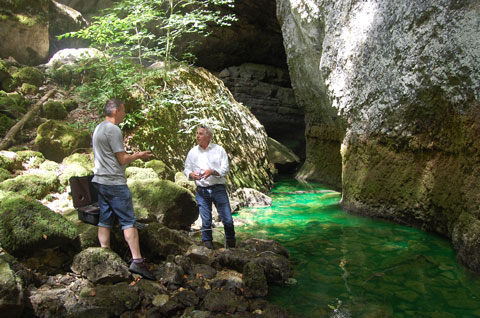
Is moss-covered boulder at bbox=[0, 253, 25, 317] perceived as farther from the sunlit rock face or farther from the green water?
the sunlit rock face

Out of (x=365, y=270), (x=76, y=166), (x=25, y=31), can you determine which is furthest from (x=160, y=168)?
(x=25, y=31)

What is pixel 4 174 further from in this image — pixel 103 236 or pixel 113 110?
pixel 113 110

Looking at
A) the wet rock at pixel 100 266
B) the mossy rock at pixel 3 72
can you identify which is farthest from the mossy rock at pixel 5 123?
the wet rock at pixel 100 266

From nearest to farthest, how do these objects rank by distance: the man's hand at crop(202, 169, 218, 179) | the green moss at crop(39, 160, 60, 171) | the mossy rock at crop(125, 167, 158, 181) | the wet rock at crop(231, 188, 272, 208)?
the man's hand at crop(202, 169, 218, 179) → the mossy rock at crop(125, 167, 158, 181) → the green moss at crop(39, 160, 60, 171) → the wet rock at crop(231, 188, 272, 208)

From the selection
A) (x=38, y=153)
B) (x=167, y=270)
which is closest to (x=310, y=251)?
(x=167, y=270)

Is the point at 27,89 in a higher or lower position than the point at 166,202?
higher

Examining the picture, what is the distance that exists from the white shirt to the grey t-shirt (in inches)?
52.2

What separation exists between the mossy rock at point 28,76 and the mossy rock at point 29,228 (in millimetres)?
Result: 9059

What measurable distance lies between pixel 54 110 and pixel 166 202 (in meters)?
6.00

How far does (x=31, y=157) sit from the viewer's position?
26.9 feet

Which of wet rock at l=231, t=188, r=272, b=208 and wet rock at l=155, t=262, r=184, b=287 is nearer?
wet rock at l=155, t=262, r=184, b=287

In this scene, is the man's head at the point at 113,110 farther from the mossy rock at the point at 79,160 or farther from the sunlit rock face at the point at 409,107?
the sunlit rock face at the point at 409,107

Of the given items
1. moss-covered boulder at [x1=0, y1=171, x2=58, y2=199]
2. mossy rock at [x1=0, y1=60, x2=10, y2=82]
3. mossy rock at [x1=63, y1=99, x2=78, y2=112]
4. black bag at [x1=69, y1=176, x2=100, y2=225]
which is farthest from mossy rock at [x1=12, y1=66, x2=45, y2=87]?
black bag at [x1=69, y1=176, x2=100, y2=225]

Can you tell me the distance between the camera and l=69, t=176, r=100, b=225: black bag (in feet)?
14.5
